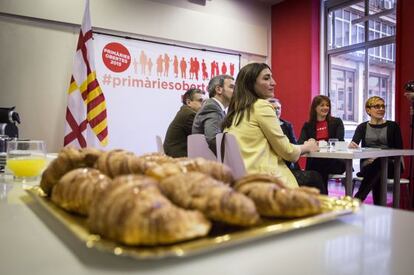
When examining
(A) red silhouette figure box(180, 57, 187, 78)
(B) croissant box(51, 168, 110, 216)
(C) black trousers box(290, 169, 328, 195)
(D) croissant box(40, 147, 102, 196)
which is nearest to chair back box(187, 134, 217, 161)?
(C) black trousers box(290, 169, 328, 195)

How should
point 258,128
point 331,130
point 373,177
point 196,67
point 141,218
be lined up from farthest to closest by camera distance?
1. point 196,67
2. point 331,130
3. point 373,177
4. point 258,128
5. point 141,218

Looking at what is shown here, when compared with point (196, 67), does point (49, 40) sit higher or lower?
higher

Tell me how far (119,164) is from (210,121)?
1.96 m

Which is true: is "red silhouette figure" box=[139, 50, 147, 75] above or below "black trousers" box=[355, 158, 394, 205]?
above

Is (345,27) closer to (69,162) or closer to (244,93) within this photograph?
(244,93)

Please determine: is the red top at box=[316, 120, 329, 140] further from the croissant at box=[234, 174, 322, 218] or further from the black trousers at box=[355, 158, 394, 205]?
the croissant at box=[234, 174, 322, 218]

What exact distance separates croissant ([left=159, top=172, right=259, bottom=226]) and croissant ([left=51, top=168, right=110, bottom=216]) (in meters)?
0.12

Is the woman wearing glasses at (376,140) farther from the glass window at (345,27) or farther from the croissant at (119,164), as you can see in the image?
the croissant at (119,164)

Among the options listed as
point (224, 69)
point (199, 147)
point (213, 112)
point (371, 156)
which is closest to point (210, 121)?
point (213, 112)

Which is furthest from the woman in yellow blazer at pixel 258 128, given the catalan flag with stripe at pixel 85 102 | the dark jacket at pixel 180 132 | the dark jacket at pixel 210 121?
the catalan flag with stripe at pixel 85 102

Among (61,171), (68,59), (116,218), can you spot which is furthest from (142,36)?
(116,218)

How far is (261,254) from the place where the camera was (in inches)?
18.3

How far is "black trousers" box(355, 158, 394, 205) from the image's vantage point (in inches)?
135

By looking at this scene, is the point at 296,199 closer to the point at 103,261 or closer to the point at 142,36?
the point at 103,261
